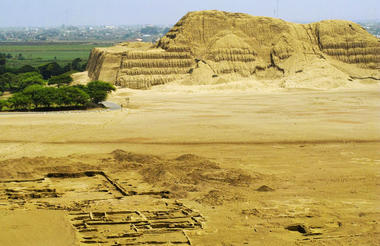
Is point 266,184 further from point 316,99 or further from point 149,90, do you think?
point 149,90

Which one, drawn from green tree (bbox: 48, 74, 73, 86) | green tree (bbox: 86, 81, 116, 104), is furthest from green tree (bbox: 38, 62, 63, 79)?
green tree (bbox: 86, 81, 116, 104)

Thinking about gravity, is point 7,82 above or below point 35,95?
below

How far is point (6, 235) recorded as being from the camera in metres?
22.3

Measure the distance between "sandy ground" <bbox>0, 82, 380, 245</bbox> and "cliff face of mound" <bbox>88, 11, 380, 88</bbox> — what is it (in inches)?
807

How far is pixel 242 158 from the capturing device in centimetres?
3722

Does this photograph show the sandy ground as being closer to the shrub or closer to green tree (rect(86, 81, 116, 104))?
green tree (rect(86, 81, 116, 104))

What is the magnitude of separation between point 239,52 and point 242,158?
5555 cm

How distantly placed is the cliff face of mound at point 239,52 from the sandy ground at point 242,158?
20491 millimetres

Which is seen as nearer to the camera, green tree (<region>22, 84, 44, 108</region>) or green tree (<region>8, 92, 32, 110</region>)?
green tree (<region>8, 92, 32, 110</region>)

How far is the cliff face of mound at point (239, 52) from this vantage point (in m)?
86.2

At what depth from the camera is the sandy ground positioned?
Result: 79.3 feet

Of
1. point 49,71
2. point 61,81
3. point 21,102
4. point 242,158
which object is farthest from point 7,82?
point 242,158

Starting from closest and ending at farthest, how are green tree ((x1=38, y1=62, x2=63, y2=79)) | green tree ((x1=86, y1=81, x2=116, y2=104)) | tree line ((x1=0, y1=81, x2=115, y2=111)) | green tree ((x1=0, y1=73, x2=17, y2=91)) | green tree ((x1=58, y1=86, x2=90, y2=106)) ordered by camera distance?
tree line ((x1=0, y1=81, x2=115, y2=111))
green tree ((x1=58, y1=86, x2=90, y2=106))
green tree ((x1=86, y1=81, x2=116, y2=104))
green tree ((x1=0, y1=73, x2=17, y2=91))
green tree ((x1=38, y1=62, x2=63, y2=79))

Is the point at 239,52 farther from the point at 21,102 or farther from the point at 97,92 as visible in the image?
the point at 21,102
